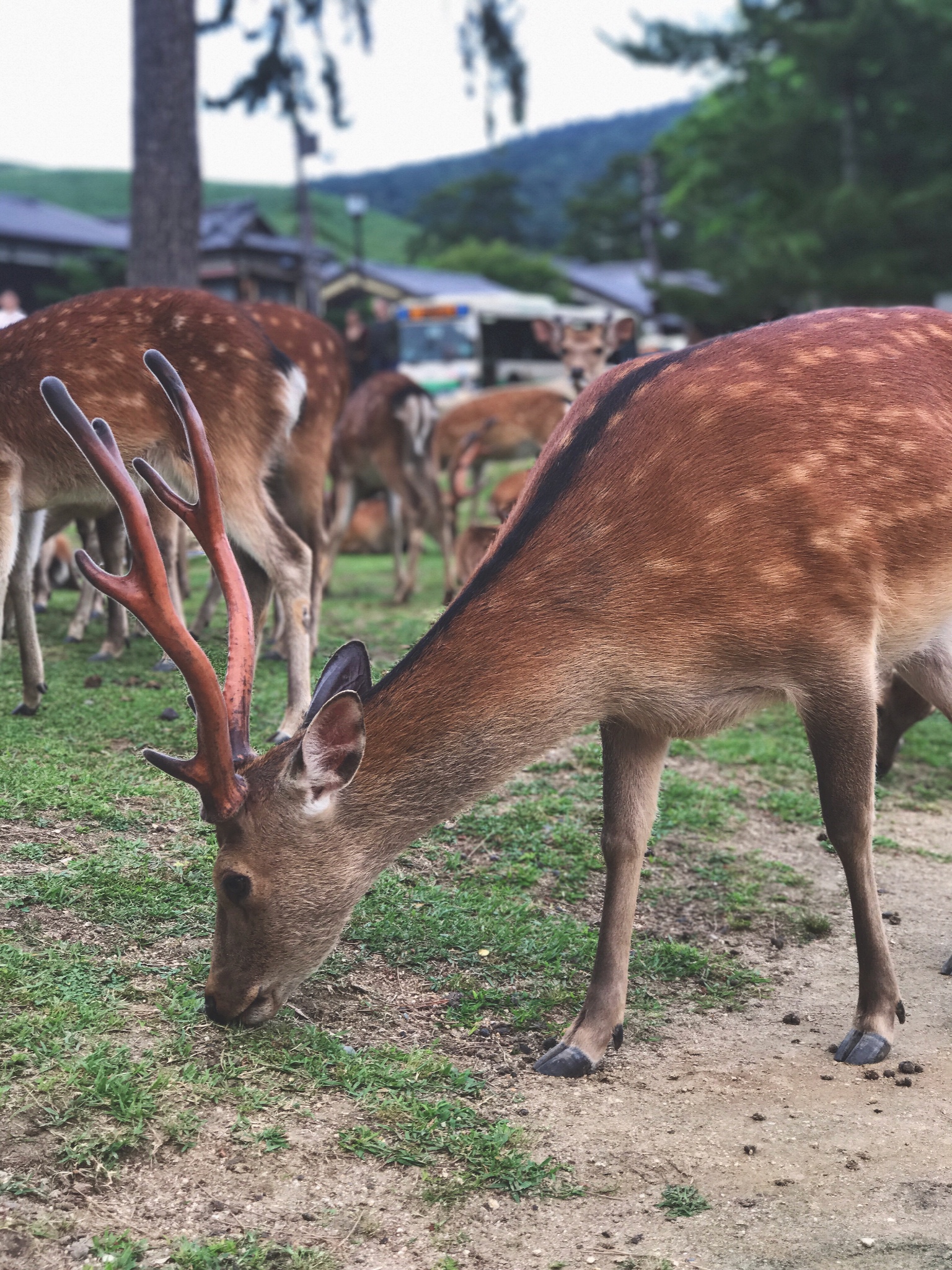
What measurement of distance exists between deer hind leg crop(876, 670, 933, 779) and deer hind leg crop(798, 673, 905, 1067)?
7.31 feet

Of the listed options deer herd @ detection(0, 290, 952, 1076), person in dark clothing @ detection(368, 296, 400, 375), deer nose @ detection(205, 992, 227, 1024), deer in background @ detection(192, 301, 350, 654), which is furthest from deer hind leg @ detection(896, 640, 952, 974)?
person in dark clothing @ detection(368, 296, 400, 375)

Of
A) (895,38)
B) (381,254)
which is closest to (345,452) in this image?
(895,38)

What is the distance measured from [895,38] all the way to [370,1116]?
19.3 m

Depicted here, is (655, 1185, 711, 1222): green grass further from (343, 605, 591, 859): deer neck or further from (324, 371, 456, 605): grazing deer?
(324, 371, 456, 605): grazing deer

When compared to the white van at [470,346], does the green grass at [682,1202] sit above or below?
below

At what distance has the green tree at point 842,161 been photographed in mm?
18781

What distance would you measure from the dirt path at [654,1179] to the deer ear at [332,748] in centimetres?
69

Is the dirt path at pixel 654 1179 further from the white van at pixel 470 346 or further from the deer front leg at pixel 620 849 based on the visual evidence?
the white van at pixel 470 346

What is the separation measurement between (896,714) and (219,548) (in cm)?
342

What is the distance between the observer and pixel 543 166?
13662 cm

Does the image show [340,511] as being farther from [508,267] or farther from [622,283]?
[622,283]

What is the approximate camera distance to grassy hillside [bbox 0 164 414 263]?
7994 centimetres

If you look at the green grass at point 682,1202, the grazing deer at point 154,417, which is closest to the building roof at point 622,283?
the grazing deer at point 154,417

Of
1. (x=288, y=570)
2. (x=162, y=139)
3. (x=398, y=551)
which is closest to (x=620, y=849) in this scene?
(x=288, y=570)
